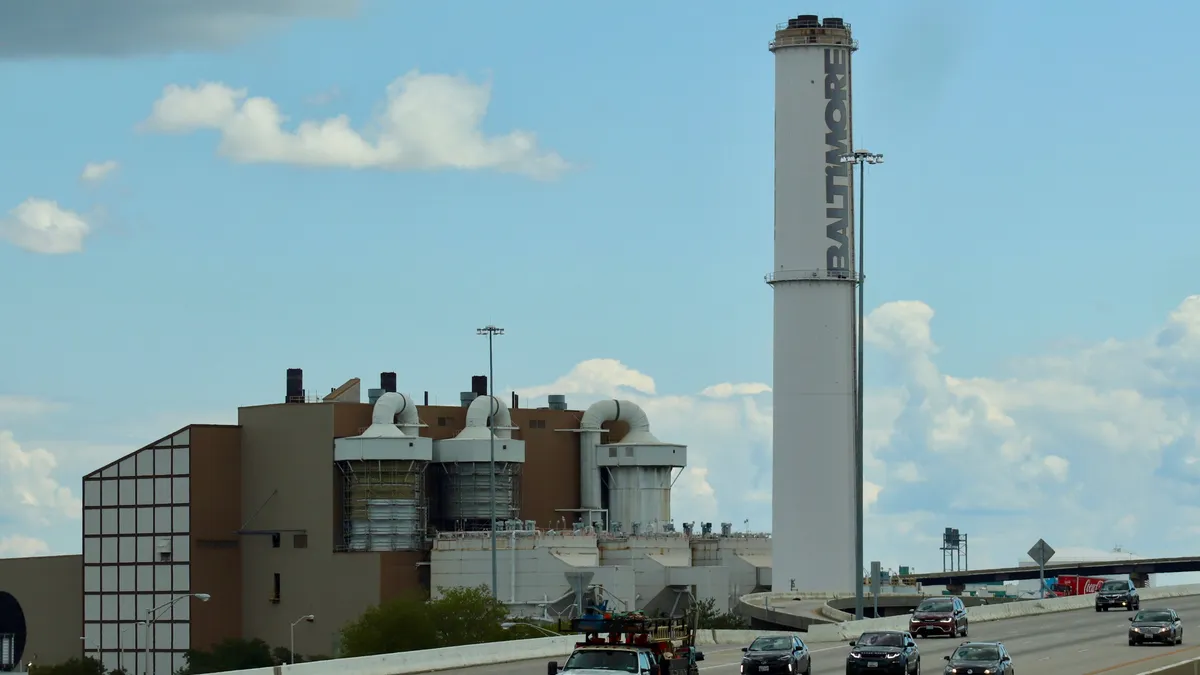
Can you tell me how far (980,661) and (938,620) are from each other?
24322 mm

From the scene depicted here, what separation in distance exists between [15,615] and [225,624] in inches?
794

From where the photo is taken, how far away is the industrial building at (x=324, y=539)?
117 metres

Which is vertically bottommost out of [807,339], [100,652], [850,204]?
[100,652]

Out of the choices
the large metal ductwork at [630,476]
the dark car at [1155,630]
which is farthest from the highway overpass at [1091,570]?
the dark car at [1155,630]

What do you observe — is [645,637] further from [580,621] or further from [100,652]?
[100,652]

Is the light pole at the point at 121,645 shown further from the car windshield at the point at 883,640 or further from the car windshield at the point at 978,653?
the car windshield at the point at 978,653

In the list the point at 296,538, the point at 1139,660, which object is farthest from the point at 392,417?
the point at 1139,660

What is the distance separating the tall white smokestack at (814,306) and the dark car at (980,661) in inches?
2147

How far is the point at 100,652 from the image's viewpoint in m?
124

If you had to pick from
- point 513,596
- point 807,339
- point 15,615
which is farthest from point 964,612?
point 15,615

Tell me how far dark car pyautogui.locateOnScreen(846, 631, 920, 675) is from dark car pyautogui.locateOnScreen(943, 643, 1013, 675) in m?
1.51

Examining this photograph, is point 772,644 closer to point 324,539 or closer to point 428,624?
point 428,624

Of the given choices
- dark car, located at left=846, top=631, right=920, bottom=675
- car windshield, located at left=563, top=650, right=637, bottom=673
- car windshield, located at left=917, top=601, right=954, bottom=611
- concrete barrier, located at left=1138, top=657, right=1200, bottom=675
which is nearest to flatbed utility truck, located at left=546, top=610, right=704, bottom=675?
car windshield, located at left=563, top=650, right=637, bottom=673

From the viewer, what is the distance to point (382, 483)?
118m
